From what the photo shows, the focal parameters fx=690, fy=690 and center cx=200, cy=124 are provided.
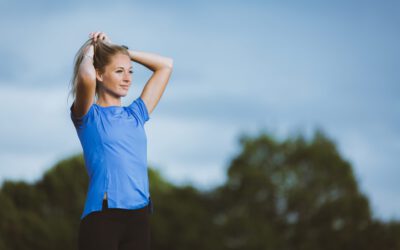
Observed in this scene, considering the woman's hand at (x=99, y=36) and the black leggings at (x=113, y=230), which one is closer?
the black leggings at (x=113, y=230)

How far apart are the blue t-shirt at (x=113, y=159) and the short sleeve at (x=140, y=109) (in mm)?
167

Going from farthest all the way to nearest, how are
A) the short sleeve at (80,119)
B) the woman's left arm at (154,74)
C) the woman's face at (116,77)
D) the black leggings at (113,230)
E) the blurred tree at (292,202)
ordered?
the blurred tree at (292,202) → the woman's left arm at (154,74) → the woman's face at (116,77) → the short sleeve at (80,119) → the black leggings at (113,230)

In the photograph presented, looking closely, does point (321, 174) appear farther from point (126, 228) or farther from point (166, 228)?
point (126, 228)

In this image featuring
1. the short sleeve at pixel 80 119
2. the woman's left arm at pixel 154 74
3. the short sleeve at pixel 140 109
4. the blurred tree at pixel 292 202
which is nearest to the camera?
the short sleeve at pixel 80 119

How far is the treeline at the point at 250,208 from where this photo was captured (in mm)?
30438

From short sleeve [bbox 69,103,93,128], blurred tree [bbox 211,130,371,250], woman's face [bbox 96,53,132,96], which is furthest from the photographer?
blurred tree [bbox 211,130,371,250]

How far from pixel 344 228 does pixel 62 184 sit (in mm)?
13235

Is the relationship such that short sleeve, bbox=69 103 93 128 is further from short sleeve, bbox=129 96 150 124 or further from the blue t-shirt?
short sleeve, bbox=129 96 150 124

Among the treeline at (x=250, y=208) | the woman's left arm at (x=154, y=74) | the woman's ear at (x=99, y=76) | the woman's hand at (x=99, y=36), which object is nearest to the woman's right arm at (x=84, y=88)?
the woman's ear at (x=99, y=76)

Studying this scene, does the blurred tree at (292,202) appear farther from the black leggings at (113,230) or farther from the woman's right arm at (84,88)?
the woman's right arm at (84,88)

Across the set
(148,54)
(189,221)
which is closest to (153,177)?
(189,221)

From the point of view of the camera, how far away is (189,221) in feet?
101

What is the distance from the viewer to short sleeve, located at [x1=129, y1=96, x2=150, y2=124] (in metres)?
4.68

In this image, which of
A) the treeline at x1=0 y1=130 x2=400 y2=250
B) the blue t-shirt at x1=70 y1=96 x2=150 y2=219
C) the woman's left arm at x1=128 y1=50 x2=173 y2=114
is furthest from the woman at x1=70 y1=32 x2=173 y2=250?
the treeline at x1=0 y1=130 x2=400 y2=250
